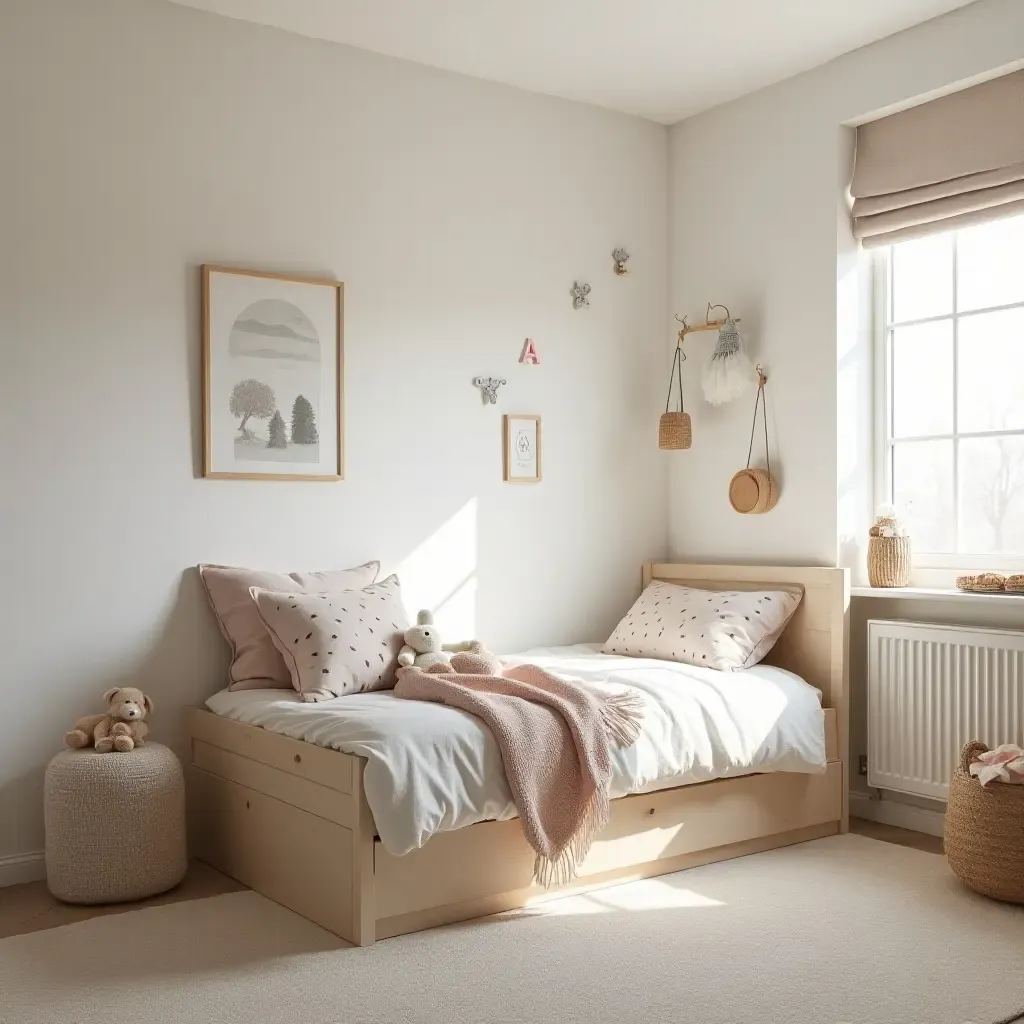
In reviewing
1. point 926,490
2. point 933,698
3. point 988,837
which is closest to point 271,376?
point 926,490

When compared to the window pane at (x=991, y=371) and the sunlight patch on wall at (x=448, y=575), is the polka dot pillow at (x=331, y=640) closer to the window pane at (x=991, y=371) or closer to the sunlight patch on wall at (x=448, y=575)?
the sunlight patch on wall at (x=448, y=575)

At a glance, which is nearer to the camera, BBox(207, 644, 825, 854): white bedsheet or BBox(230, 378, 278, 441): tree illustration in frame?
BBox(207, 644, 825, 854): white bedsheet

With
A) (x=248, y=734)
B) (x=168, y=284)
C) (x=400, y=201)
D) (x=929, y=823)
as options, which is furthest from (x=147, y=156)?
(x=929, y=823)

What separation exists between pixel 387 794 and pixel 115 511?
1.30 m

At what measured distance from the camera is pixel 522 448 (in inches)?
160

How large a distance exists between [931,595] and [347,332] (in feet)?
6.65

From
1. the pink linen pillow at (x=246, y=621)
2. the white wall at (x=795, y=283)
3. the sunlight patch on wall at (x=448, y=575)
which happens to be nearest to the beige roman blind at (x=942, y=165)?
the white wall at (x=795, y=283)

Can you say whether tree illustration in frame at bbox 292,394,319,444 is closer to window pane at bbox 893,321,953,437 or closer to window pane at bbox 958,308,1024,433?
window pane at bbox 893,321,953,437

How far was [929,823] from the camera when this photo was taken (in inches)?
141

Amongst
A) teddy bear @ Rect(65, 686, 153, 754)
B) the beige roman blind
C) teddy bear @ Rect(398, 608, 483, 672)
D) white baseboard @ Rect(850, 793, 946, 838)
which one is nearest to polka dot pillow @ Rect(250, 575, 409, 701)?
teddy bear @ Rect(398, 608, 483, 672)

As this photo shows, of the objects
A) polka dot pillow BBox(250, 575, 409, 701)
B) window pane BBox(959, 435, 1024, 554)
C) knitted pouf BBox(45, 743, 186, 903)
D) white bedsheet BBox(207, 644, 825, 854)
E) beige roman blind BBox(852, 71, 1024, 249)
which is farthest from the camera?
window pane BBox(959, 435, 1024, 554)

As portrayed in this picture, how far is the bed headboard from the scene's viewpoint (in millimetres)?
3652

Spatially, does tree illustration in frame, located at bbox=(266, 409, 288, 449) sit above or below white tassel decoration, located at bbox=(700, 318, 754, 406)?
below

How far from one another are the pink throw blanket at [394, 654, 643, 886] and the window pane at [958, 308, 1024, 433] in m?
1.55
